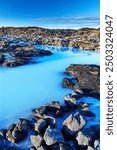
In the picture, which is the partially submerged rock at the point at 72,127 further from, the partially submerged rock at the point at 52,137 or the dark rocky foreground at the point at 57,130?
the partially submerged rock at the point at 52,137

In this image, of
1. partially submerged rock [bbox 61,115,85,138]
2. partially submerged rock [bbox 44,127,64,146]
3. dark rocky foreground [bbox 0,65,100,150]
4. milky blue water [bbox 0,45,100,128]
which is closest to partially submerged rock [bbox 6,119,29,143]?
dark rocky foreground [bbox 0,65,100,150]

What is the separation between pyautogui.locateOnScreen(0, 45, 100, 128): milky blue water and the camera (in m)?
7.61

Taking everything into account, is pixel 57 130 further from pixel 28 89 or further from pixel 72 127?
pixel 28 89

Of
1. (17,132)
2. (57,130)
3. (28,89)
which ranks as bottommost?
(17,132)

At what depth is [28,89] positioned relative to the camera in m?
9.80

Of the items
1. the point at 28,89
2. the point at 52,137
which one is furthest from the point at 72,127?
the point at 28,89

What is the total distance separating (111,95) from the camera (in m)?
4.20

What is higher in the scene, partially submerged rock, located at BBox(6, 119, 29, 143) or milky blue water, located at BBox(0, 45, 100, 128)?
milky blue water, located at BBox(0, 45, 100, 128)

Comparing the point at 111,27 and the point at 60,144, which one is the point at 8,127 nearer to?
the point at 60,144

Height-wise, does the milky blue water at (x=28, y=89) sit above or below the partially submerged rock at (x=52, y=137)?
above

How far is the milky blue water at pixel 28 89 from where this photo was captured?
25.0 feet

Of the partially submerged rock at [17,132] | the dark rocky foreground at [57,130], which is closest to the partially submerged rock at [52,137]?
the dark rocky foreground at [57,130]

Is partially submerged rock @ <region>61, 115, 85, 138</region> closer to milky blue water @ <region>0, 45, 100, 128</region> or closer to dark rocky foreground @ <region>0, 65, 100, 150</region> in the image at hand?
dark rocky foreground @ <region>0, 65, 100, 150</region>

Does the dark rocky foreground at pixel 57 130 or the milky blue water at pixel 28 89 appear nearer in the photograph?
the dark rocky foreground at pixel 57 130
